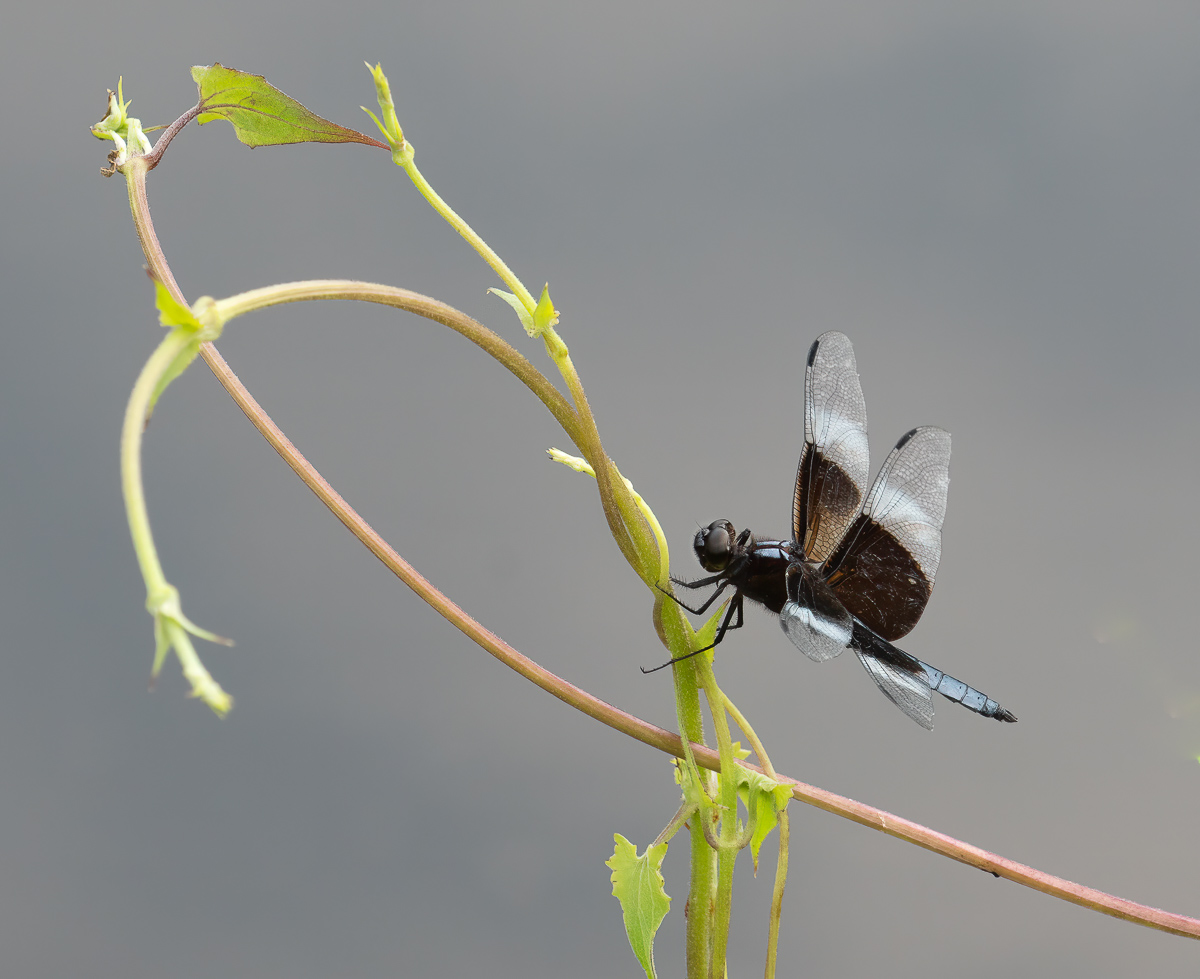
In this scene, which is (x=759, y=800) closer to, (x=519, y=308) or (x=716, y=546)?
(x=716, y=546)

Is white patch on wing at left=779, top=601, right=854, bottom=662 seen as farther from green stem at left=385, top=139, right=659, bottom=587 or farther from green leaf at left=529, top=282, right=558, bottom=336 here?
green leaf at left=529, top=282, right=558, bottom=336

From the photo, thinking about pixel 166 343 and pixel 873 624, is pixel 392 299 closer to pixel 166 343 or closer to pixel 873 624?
pixel 166 343

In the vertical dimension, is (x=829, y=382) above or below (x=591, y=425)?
above

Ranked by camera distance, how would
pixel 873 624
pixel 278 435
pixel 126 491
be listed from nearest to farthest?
pixel 126 491
pixel 278 435
pixel 873 624

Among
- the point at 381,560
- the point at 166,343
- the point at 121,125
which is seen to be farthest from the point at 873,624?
the point at 121,125

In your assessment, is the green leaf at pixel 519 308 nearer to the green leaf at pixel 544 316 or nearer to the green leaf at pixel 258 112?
the green leaf at pixel 544 316

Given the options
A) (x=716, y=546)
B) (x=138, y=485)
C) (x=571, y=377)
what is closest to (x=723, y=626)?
(x=716, y=546)
